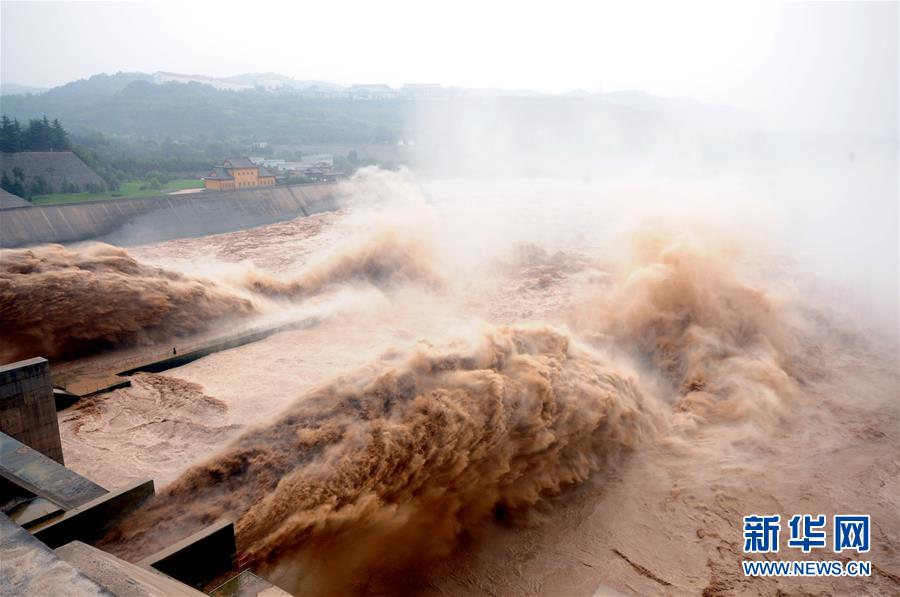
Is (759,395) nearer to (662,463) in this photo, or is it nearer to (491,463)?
(662,463)

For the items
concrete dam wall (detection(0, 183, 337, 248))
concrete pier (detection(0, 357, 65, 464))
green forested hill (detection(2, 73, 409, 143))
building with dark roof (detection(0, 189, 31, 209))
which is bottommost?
concrete pier (detection(0, 357, 65, 464))

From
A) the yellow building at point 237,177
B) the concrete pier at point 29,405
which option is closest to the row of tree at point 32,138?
the yellow building at point 237,177

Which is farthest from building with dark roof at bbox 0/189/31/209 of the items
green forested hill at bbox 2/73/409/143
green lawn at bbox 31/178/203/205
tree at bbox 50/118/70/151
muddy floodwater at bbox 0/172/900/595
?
green forested hill at bbox 2/73/409/143

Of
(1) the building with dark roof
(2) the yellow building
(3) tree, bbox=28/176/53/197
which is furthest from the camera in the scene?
(2) the yellow building

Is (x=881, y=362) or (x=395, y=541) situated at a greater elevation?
(x=395, y=541)

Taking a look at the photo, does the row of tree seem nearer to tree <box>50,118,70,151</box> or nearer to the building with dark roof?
tree <box>50,118,70,151</box>

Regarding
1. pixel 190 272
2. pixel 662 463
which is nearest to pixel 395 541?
pixel 662 463
